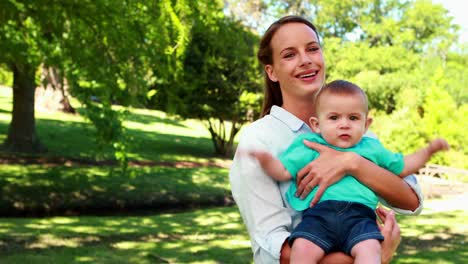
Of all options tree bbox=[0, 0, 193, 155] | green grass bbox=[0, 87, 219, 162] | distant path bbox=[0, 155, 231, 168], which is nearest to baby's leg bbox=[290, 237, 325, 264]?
tree bbox=[0, 0, 193, 155]

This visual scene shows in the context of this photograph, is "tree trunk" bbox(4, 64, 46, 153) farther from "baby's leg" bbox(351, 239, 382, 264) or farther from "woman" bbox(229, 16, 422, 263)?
"baby's leg" bbox(351, 239, 382, 264)

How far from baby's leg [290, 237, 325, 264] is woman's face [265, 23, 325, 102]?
0.77 metres

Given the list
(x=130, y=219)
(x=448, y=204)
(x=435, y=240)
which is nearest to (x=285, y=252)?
(x=435, y=240)

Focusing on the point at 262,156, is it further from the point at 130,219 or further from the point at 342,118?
the point at 130,219

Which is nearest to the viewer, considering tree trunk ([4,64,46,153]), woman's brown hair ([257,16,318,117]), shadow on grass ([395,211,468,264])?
woman's brown hair ([257,16,318,117])

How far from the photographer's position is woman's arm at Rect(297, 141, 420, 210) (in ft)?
8.01

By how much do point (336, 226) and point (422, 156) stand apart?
1.79 feet

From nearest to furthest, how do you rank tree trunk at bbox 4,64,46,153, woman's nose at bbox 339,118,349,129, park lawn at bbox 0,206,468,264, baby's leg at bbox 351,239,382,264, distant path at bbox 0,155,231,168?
baby's leg at bbox 351,239,382,264, woman's nose at bbox 339,118,349,129, park lawn at bbox 0,206,468,264, distant path at bbox 0,155,231,168, tree trunk at bbox 4,64,46,153

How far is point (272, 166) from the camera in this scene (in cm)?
246

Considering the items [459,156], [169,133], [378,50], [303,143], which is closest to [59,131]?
[169,133]

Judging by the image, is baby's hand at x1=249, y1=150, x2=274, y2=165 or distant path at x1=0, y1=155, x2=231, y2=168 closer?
baby's hand at x1=249, y1=150, x2=274, y2=165

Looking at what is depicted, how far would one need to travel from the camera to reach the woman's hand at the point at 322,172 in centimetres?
244

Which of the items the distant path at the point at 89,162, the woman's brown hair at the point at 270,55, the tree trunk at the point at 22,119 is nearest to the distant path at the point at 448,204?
the distant path at the point at 89,162

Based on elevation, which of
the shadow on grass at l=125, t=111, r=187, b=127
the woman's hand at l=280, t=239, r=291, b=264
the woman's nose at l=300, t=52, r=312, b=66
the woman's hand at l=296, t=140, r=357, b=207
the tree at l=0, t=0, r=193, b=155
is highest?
the tree at l=0, t=0, r=193, b=155
